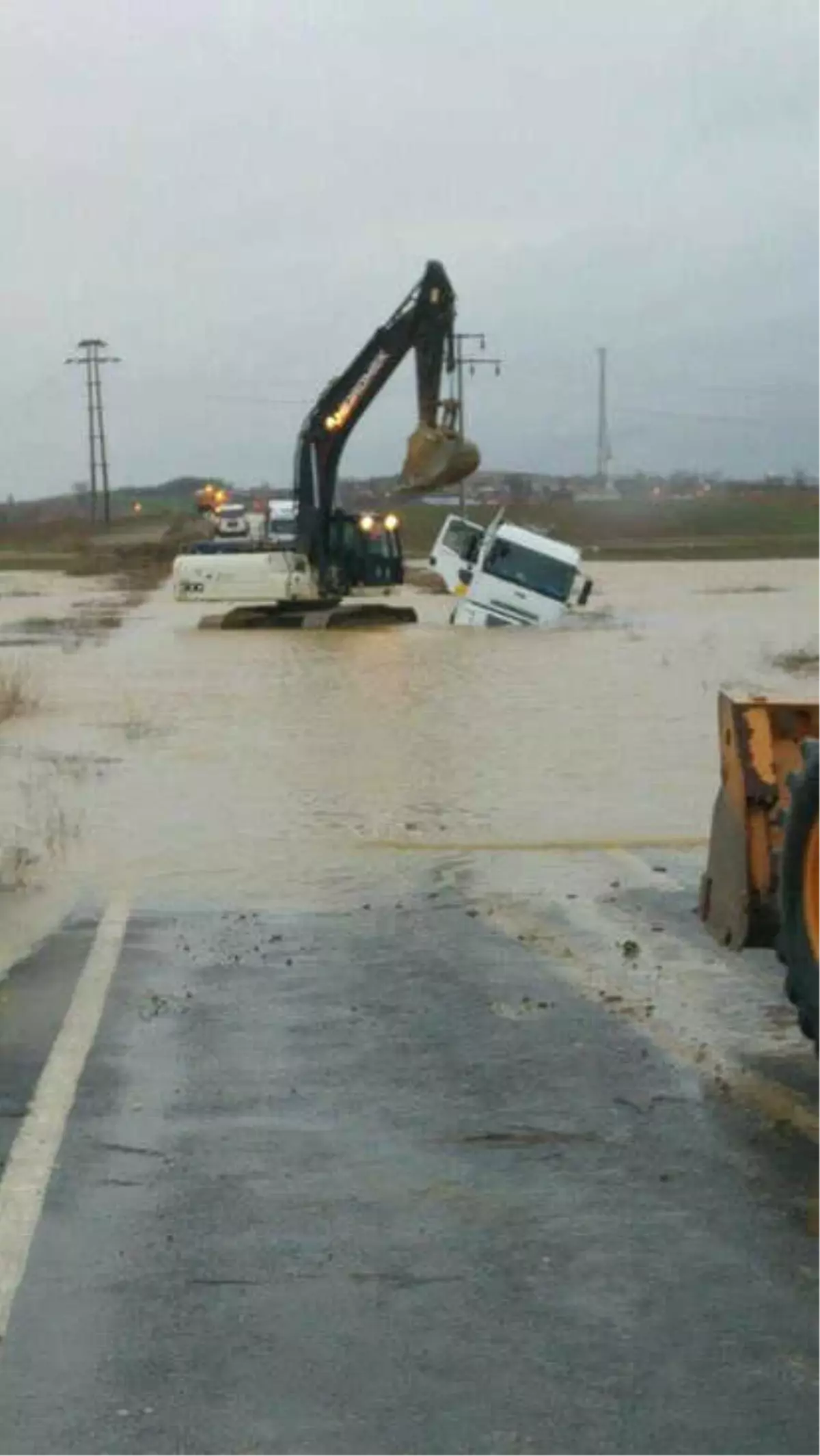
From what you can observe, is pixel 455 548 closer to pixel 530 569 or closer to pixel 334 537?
pixel 530 569

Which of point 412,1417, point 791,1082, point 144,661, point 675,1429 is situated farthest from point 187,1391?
point 144,661

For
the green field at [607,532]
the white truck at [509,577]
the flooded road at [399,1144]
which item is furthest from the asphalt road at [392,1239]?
the green field at [607,532]

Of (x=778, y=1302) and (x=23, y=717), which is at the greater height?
(x=778, y=1302)

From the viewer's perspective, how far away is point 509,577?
33750 mm

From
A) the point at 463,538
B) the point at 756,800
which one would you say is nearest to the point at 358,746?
the point at 756,800

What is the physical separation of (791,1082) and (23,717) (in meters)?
15.6

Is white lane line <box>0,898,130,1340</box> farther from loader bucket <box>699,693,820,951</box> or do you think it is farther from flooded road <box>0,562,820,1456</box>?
loader bucket <box>699,693,820,951</box>

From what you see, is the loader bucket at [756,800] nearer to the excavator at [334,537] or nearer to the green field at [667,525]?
the excavator at [334,537]

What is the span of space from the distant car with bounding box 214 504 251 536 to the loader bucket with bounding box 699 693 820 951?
56177 millimetres

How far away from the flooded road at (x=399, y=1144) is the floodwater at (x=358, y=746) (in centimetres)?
9

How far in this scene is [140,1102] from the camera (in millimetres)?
6723

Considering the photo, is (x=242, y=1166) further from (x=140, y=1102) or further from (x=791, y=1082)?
(x=791, y=1082)

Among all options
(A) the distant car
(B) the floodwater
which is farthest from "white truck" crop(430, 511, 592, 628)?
(A) the distant car

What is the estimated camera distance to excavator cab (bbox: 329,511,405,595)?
116 ft
